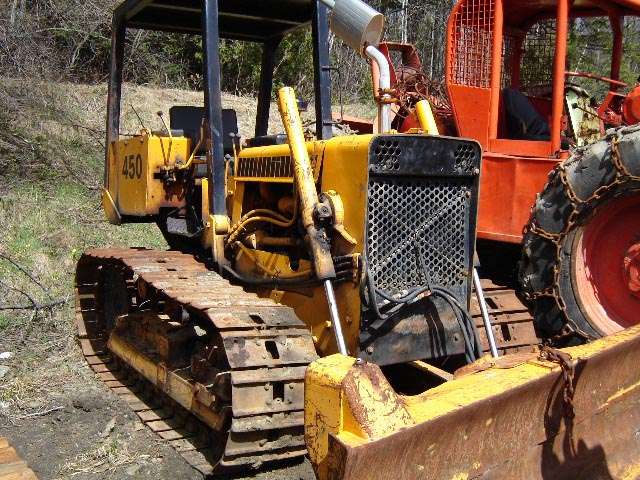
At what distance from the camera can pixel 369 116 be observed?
1756 centimetres

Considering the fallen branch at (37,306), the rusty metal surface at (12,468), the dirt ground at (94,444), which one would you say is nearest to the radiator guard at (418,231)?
the dirt ground at (94,444)

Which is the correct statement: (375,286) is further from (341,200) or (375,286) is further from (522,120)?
(522,120)

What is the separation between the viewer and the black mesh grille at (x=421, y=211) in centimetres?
375

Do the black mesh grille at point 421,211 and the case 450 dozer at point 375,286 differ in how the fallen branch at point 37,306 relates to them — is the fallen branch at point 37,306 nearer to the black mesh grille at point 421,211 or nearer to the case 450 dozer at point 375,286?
the case 450 dozer at point 375,286

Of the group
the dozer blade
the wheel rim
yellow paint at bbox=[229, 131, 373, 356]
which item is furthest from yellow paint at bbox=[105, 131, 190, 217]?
the dozer blade

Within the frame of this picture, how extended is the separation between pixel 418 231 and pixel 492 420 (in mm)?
1322

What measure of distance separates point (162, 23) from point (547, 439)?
178 inches

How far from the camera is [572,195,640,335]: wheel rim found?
4.69m

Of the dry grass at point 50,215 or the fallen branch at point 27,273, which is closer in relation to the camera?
the dry grass at point 50,215

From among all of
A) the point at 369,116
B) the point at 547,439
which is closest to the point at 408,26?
the point at 369,116

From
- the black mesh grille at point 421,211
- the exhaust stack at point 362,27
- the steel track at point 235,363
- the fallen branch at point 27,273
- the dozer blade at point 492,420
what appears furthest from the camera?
the fallen branch at point 27,273

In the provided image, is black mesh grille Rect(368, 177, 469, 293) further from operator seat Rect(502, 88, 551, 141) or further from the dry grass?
operator seat Rect(502, 88, 551, 141)

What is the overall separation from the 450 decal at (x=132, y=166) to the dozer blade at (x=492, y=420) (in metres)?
3.24

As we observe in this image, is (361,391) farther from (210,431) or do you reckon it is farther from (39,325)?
(39,325)
